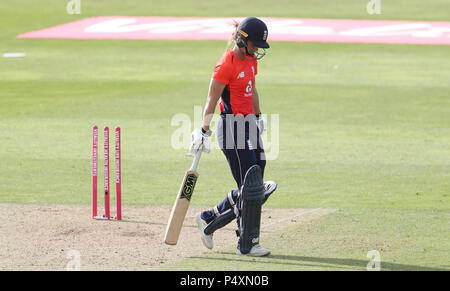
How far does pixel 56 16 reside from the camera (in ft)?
104

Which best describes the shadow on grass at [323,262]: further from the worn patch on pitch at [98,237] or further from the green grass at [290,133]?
the worn patch on pitch at [98,237]

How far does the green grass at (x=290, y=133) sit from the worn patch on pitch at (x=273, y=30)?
1.42 m

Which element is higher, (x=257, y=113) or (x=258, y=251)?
(x=257, y=113)

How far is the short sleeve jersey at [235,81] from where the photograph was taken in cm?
745

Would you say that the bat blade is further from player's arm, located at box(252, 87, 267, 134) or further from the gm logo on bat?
player's arm, located at box(252, 87, 267, 134)

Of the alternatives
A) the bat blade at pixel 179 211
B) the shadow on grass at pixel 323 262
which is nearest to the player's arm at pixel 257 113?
the bat blade at pixel 179 211

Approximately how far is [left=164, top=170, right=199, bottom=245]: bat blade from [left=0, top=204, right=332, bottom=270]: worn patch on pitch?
157 millimetres

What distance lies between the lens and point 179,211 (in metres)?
7.57

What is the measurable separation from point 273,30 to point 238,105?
21.0m

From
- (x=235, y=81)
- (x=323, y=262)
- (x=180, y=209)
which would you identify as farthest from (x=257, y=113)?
(x=323, y=262)

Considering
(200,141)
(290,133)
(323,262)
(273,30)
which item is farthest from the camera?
(273,30)

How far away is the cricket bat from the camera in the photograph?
751 cm

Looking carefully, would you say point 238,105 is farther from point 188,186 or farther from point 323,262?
point 323,262
